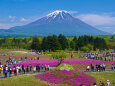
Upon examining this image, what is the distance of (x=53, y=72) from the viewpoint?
1012 inches

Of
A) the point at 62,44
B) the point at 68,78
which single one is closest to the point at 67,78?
the point at 68,78

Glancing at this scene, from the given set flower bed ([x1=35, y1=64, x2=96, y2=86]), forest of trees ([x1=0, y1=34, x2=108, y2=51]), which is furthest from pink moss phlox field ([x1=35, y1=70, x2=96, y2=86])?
forest of trees ([x1=0, y1=34, x2=108, y2=51])

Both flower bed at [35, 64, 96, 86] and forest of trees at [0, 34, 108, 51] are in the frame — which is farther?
forest of trees at [0, 34, 108, 51]

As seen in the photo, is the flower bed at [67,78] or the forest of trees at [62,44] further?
the forest of trees at [62,44]

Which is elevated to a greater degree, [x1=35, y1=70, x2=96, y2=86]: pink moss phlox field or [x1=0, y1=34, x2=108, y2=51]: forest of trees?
[x1=0, y1=34, x2=108, y2=51]: forest of trees

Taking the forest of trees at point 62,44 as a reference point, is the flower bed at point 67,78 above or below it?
below

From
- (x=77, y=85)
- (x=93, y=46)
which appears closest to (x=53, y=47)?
(x=93, y=46)

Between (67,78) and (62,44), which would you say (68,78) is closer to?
(67,78)

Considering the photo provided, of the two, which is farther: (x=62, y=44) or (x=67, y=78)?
(x=62, y=44)

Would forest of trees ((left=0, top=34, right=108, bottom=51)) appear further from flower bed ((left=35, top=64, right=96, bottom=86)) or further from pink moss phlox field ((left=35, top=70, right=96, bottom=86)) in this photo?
pink moss phlox field ((left=35, top=70, right=96, bottom=86))

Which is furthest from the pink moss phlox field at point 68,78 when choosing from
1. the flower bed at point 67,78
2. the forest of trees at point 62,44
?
the forest of trees at point 62,44

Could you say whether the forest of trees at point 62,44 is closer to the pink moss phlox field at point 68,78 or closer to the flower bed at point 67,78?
the flower bed at point 67,78

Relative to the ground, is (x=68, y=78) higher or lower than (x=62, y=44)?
lower

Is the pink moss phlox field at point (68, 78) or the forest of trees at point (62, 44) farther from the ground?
the forest of trees at point (62, 44)
